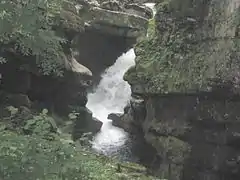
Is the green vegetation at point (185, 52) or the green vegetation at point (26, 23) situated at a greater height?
the green vegetation at point (185, 52)

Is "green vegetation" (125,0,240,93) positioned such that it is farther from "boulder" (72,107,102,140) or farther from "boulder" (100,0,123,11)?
"boulder" (100,0,123,11)

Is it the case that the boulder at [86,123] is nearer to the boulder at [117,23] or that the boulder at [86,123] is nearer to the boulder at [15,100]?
the boulder at [15,100]

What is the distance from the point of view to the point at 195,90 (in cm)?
1303

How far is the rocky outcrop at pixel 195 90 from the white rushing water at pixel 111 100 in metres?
2.70

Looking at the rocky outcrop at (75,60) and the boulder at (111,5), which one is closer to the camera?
the rocky outcrop at (75,60)

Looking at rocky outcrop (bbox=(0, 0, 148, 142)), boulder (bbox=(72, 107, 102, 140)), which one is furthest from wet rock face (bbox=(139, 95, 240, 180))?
boulder (bbox=(72, 107, 102, 140))

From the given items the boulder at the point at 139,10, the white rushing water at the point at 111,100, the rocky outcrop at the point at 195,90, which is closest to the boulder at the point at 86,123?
the white rushing water at the point at 111,100

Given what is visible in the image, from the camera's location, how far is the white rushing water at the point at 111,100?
1731 cm

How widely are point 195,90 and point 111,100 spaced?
8.61 metres

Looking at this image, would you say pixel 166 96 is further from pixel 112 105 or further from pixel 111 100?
pixel 111 100

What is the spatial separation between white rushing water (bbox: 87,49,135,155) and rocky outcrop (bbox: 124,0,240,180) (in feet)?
8.86

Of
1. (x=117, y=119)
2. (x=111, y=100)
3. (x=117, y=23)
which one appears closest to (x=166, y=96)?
(x=117, y=119)

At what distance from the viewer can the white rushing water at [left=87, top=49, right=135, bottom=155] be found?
682 inches

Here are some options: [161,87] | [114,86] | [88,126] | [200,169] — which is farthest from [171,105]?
[114,86]
